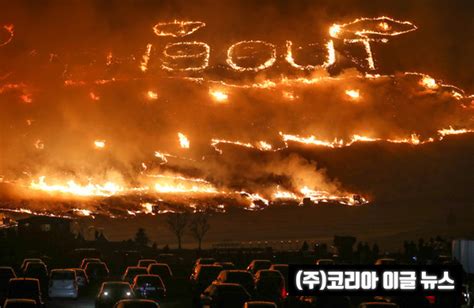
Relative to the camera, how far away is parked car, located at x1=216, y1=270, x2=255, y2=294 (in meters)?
55.8

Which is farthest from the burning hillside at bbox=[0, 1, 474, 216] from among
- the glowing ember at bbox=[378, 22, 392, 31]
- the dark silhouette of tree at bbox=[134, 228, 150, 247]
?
the dark silhouette of tree at bbox=[134, 228, 150, 247]

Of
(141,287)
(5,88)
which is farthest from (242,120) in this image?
(141,287)

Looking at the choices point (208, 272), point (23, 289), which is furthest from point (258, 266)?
point (23, 289)

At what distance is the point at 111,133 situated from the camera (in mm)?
92562

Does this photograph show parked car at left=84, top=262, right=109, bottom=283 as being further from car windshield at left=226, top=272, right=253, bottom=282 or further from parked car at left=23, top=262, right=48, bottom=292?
car windshield at left=226, top=272, right=253, bottom=282

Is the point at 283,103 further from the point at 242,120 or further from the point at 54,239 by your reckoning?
the point at 54,239

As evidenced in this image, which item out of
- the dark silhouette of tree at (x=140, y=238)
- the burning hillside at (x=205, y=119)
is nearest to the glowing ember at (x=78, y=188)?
the burning hillside at (x=205, y=119)

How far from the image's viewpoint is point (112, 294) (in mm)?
52906

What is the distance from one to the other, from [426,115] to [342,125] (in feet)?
19.5

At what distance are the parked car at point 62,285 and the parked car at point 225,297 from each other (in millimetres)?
13909

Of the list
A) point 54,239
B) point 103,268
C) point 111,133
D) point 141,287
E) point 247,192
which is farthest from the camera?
point 54,239

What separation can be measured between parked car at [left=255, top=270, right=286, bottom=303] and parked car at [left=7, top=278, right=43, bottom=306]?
9.71m

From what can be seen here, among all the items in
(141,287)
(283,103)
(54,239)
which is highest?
(283,103)

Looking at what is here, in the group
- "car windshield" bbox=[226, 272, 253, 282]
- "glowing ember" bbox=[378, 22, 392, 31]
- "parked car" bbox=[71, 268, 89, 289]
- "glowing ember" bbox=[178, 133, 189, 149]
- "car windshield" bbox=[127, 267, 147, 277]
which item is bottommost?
"car windshield" bbox=[226, 272, 253, 282]
